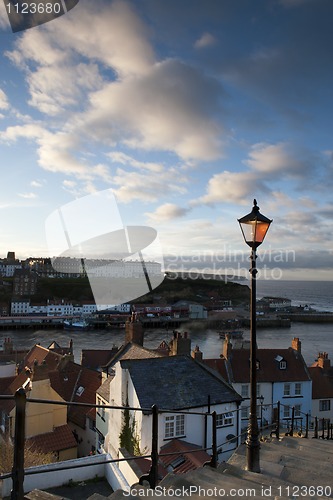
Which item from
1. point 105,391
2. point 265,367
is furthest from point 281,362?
point 105,391

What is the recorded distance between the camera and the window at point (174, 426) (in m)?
15.7

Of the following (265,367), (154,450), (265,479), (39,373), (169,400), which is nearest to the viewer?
(154,450)

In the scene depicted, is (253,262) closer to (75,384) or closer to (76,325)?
(75,384)

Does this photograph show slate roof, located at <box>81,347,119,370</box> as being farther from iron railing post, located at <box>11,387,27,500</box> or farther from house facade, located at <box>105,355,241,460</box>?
iron railing post, located at <box>11,387,27,500</box>

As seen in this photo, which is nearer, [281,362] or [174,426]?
[174,426]

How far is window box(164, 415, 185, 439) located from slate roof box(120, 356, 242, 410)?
43 cm

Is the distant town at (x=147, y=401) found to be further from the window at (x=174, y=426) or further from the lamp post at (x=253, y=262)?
the lamp post at (x=253, y=262)

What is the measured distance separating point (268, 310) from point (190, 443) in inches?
4442

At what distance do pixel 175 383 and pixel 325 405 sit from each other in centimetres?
1471

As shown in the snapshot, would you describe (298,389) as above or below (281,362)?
below

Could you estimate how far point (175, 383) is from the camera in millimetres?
17438

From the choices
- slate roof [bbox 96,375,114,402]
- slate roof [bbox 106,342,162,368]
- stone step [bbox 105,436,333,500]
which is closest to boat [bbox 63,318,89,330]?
slate roof [bbox 106,342,162,368]

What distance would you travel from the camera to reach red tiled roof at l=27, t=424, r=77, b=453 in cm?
1852

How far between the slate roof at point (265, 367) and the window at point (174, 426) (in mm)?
9925
